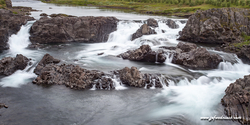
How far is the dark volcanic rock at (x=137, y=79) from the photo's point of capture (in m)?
19.4

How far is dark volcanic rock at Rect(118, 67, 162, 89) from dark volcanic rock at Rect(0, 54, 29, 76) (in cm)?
1132

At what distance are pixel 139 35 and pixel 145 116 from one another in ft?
80.1

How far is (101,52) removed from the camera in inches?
1217

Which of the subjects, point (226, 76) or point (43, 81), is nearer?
point (43, 81)

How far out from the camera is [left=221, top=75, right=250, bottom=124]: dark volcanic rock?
1409 centimetres

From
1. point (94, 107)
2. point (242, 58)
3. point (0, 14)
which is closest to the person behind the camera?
point (94, 107)

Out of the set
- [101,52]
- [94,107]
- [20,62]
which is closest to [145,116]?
[94,107]

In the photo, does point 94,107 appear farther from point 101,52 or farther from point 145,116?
point 101,52

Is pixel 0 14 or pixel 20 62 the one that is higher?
pixel 0 14

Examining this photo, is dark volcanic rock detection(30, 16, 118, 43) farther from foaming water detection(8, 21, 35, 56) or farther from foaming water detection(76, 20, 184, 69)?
foaming water detection(76, 20, 184, 69)

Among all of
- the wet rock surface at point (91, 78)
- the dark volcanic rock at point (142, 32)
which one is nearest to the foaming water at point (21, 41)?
the wet rock surface at point (91, 78)

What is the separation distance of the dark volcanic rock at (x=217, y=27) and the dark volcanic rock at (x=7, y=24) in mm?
28554

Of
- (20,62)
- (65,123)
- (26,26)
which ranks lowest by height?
(65,123)

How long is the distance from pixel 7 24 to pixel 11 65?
14.4 meters
